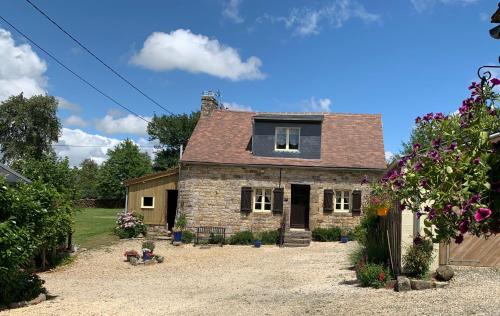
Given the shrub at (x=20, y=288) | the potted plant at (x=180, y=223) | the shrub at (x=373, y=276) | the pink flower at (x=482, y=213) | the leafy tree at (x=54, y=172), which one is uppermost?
the leafy tree at (x=54, y=172)

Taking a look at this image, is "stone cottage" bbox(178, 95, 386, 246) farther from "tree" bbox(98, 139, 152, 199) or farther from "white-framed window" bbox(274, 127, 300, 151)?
"tree" bbox(98, 139, 152, 199)

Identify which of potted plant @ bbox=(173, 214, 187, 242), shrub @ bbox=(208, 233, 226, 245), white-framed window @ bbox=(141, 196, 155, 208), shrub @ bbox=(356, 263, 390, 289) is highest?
white-framed window @ bbox=(141, 196, 155, 208)

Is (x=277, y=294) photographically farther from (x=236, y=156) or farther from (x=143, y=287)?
(x=236, y=156)

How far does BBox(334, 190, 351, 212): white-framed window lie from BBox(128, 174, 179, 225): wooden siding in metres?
7.65

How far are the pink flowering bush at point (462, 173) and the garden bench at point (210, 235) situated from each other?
17.2m

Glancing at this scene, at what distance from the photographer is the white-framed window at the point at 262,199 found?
2161cm

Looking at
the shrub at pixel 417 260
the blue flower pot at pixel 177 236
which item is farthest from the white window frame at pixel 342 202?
the shrub at pixel 417 260

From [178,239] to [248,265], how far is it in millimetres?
5970

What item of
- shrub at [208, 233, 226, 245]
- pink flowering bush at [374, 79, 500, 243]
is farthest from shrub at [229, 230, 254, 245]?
pink flowering bush at [374, 79, 500, 243]

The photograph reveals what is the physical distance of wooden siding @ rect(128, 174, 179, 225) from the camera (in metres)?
23.2

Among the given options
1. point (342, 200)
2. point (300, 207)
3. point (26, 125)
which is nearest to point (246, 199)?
point (300, 207)

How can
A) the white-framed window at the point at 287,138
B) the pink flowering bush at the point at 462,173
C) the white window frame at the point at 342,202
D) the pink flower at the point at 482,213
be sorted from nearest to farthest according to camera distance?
the pink flower at the point at 482,213, the pink flowering bush at the point at 462,173, the white window frame at the point at 342,202, the white-framed window at the point at 287,138

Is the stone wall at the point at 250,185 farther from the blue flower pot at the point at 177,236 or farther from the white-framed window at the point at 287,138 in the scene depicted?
the white-framed window at the point at 287,138

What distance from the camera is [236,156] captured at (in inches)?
869
